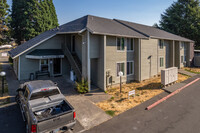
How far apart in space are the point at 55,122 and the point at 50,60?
11.7m

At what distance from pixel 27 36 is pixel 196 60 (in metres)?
39.1

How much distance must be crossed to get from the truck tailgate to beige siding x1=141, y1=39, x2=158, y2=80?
12.2 metres

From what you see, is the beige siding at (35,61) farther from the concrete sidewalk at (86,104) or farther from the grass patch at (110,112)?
the grass patch at (110,112)

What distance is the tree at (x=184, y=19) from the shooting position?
34.4m

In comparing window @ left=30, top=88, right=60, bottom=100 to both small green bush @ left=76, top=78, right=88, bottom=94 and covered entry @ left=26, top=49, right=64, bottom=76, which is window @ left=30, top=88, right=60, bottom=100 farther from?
covered entry @ left=26, top=49, right=64, bottom=76

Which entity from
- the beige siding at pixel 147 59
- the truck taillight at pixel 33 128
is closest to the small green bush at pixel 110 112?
the truck taillight at pixel 33 128

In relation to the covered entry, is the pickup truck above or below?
below

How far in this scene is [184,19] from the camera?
35.7 m

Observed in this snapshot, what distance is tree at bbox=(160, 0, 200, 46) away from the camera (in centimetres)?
3438

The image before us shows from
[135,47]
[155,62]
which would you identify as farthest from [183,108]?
[155,62]

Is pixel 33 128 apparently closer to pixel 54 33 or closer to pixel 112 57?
pixel 112 57

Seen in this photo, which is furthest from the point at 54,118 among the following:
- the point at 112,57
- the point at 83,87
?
the point at 112,57

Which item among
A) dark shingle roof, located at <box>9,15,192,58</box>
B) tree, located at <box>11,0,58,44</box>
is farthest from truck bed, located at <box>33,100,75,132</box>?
tree, located at <box>11,0,58,44</box>

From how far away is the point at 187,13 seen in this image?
35.5 metres
